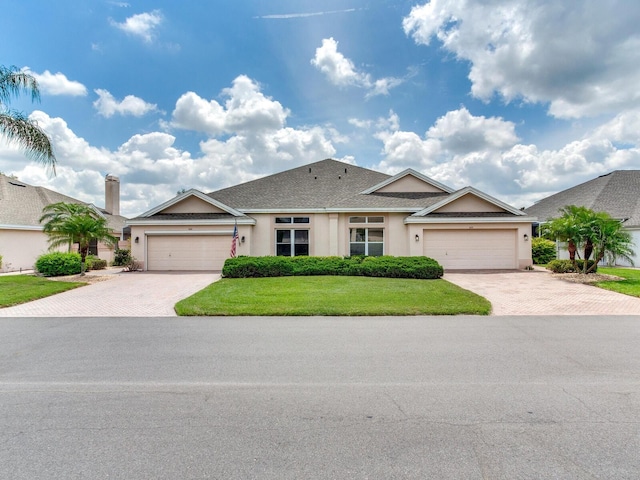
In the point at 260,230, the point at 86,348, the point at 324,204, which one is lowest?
the point at 86,348

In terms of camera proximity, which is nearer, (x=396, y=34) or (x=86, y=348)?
(x=86, y=348)

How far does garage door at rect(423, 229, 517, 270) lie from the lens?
1802 centimetres

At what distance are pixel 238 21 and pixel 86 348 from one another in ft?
49.2

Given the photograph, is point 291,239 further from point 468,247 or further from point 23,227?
point 23,227

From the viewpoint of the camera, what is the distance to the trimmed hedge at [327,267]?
15117 mm

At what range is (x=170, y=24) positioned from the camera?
47.9 ft

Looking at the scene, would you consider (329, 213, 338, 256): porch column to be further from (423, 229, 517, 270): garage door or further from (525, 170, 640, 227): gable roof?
(525, 170, 640, 227): gable roof

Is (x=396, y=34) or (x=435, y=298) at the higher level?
(x=396, y=34)

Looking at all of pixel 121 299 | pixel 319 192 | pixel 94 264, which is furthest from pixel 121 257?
pixel 319 192

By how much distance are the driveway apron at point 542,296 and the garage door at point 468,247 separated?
91.0 inches

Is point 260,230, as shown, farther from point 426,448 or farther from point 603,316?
point 426,448

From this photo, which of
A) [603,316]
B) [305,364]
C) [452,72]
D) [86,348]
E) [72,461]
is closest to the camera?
[72,461]

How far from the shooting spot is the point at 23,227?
66.1 ft

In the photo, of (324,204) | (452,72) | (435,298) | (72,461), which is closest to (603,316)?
(435,298)
